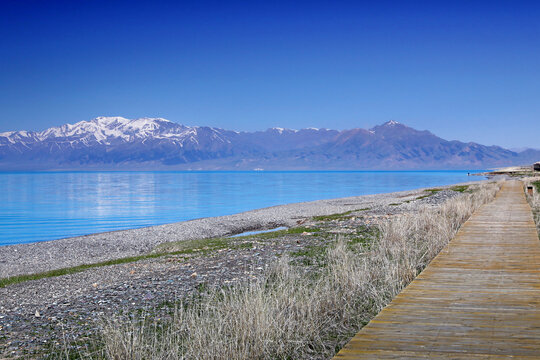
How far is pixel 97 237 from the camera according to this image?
1081 inches

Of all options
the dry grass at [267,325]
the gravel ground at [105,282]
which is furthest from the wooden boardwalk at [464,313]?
the gravel ground at [105,282]

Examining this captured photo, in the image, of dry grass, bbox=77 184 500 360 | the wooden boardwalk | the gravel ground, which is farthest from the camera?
the gravel ground

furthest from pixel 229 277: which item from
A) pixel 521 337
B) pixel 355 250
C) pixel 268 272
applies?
pixel 521 337

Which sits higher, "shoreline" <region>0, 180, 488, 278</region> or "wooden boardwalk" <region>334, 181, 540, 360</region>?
"wooden boardwalk" <region>334, 181, 540, 360</region>

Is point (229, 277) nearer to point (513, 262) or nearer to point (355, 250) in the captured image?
point (355, 250)

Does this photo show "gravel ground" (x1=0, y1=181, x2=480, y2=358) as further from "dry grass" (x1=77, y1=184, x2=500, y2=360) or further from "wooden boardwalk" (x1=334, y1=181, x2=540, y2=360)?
"wooden boardwalk" (x1=334, y1=181, x2=540, y2=360)

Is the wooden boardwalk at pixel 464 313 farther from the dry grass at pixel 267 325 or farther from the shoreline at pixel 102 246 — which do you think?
the shoreline at pixel 102 246

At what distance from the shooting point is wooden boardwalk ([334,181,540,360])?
15.4ft

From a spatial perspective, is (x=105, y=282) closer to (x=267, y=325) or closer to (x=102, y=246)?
(x=267, y=325)

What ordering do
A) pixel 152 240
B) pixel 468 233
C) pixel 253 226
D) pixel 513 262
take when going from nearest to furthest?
pixel 513 262 < pixel 468 233 < pixel 152 240 < pixel 253 226

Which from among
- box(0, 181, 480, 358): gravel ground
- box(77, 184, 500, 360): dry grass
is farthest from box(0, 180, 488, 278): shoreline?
box(77, 184, 500, 360): dry grass

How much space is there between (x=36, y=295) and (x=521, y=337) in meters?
10.6

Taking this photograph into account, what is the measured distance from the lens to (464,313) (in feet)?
19.6

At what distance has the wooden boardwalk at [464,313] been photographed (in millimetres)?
4695
